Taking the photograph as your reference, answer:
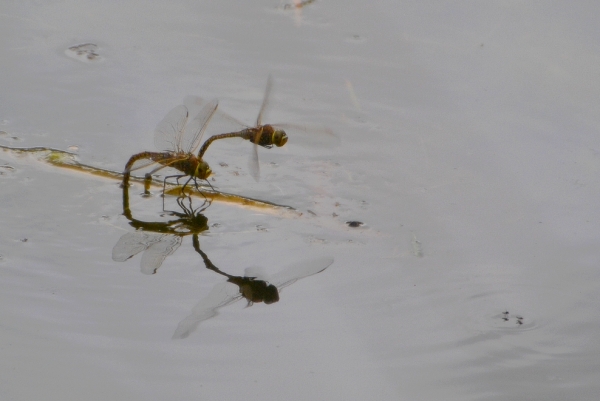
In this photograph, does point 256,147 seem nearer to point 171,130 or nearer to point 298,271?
point 171,130

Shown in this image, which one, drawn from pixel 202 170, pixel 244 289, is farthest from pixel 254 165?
pixel 244 289

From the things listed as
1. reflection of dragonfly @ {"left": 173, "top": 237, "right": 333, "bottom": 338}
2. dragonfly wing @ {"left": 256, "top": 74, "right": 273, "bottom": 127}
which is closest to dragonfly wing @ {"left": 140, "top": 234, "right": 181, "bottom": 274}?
reflection of dragonfly @ {"left": 173, "top": 237, "right": 333, "bottom": 338}

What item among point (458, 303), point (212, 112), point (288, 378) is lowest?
point (288, 378)

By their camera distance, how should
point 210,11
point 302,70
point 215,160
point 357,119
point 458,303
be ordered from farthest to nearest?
point 210,11
point 302,70
point 357,119
point 215,160
point 458,303

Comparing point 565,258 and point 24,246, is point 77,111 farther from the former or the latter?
point 565,258

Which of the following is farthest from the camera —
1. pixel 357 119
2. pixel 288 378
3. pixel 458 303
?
pixel 357 119

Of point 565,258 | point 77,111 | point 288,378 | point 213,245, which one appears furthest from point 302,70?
point 288,378

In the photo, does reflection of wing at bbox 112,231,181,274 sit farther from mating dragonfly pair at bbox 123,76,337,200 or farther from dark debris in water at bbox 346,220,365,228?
dark debris in water at bbox 346,220,365,228
